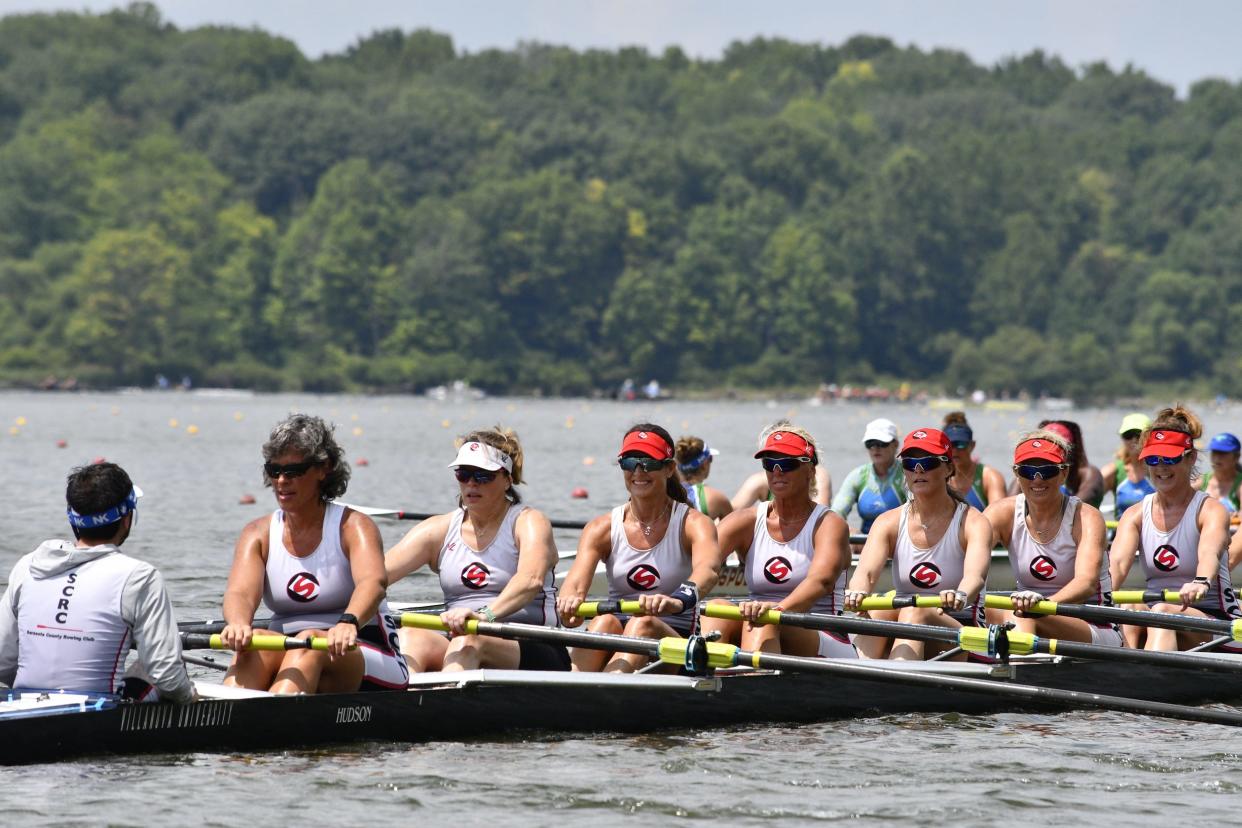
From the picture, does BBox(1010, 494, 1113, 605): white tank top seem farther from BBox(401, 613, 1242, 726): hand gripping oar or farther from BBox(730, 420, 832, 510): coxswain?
BBox(730, 420, 832, 510): coxswain

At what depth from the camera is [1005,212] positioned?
13362 centimetres

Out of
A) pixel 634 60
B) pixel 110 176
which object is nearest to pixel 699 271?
pixel 110 176

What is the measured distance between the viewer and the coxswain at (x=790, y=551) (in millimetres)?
10711

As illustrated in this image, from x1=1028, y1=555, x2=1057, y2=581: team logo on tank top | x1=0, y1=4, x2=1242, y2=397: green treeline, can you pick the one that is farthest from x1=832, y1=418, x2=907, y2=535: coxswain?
x1=0, y1=4, x2=1242, y2=397: green treeline

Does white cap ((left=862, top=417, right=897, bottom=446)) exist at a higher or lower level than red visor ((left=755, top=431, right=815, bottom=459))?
higher

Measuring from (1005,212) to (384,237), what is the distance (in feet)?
130

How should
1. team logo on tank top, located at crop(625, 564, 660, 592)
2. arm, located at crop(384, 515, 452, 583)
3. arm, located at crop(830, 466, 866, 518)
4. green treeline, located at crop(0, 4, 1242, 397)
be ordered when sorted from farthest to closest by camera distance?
green treeline, located at crop(0, 4, 1242, 397) < arm, located at crop(830, 466, 866, 518) < team logo on tank top, located at crop(625, 564, 660, 592) < arm, located at crop(384, 515, 452, 583)

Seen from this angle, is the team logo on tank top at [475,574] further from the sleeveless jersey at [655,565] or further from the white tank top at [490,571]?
the sleeveless jersey at [655,565]

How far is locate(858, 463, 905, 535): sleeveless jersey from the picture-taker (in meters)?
15.3

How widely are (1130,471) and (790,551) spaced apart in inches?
250

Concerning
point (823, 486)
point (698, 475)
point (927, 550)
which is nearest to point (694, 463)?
point (698, 475)

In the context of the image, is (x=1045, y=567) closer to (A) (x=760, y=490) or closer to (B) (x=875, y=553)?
(B) (x=875, y=553)

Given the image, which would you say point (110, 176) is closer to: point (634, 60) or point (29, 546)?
point (634, 60)

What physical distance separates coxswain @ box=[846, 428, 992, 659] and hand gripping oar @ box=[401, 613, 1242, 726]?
36.7 inches
